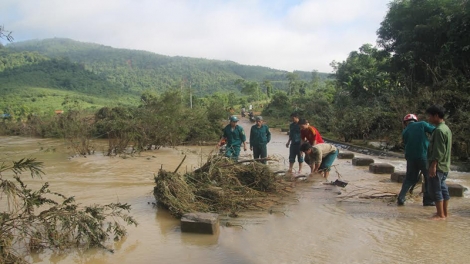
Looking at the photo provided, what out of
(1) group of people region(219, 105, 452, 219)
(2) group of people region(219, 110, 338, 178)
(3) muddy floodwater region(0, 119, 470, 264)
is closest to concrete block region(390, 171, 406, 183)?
(3) muddy floodwater region(0, 119, 470, 264)

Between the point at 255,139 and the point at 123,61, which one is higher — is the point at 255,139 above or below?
below

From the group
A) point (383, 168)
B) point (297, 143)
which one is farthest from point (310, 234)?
point (383, 168)

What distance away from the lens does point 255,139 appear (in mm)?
9117

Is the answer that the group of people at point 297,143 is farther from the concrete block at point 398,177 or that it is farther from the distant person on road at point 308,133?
the concrete block at point 398,177

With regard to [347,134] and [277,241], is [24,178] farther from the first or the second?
[347,134]

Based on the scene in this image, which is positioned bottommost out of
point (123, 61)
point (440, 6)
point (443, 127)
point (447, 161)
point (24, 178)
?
point (24, 178)

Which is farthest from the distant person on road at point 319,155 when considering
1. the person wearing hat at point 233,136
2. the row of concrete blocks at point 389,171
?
the row of concrete blocks at point 389,171

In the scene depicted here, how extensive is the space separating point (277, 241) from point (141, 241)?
195 cm

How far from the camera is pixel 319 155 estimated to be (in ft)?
26.3

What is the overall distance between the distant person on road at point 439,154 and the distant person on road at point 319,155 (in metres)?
2.58

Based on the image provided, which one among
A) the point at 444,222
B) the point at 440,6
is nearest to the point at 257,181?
the point at 444,222

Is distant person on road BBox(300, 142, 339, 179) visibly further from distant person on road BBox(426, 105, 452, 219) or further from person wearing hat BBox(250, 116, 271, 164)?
distant person on road BBox(426, 105, 452, 219)

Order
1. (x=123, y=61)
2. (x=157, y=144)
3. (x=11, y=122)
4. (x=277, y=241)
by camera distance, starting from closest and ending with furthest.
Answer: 1. (x=277, y=241)
2. (x=157, y=144)
3. (x=11, y=122)
4. (x=123, y=61)

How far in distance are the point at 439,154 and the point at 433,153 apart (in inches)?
3.4
